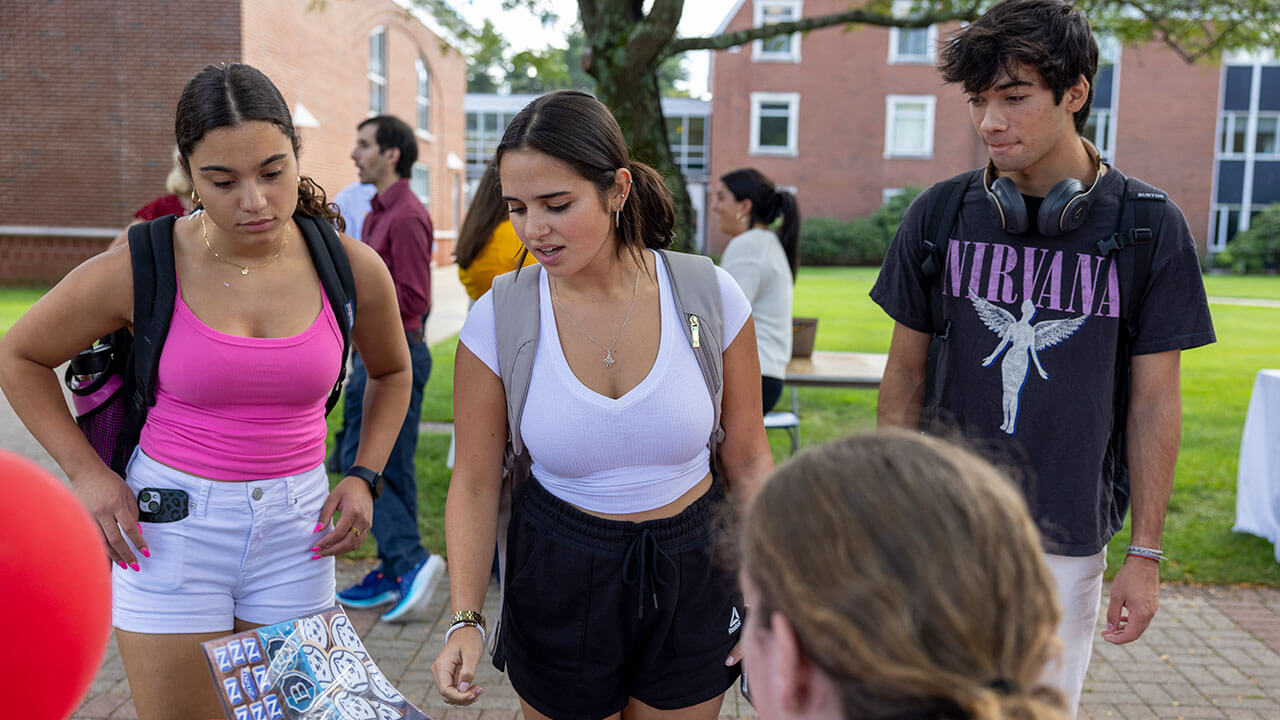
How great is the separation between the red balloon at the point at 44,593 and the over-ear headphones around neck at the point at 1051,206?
2.00 metres

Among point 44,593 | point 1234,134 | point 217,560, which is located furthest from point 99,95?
point 1234,134

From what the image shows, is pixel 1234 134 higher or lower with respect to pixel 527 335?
higher

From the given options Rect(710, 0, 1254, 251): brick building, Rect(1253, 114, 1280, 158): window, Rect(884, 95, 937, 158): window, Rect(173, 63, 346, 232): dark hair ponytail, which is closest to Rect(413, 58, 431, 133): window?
Rect(710, 0, 1254, 251): brick building

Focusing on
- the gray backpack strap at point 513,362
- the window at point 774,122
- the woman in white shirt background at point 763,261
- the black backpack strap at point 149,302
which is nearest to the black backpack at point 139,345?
the black backpack strap at point 149,302

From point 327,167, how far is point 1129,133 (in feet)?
92.6

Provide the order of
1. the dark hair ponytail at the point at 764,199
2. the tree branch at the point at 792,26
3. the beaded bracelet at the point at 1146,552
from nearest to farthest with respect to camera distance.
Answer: the beaded bracelet at the point at 1146,552 < the dark hair ponytail at the point at 764,199 < the tree branch at the point at 792,26

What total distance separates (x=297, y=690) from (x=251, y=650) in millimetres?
102

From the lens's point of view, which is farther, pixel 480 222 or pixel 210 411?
pixel 480 222

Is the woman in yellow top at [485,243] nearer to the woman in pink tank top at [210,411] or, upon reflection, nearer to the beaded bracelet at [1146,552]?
the woman in pink tank top at [210,411]

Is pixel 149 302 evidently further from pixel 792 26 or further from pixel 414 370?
pixel 792 26

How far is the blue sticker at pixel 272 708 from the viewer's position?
64.3 inches

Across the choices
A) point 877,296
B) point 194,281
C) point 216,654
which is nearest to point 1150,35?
point 877,296

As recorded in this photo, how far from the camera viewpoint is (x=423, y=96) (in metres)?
31.2

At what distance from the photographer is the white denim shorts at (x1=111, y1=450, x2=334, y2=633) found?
7.45ft
